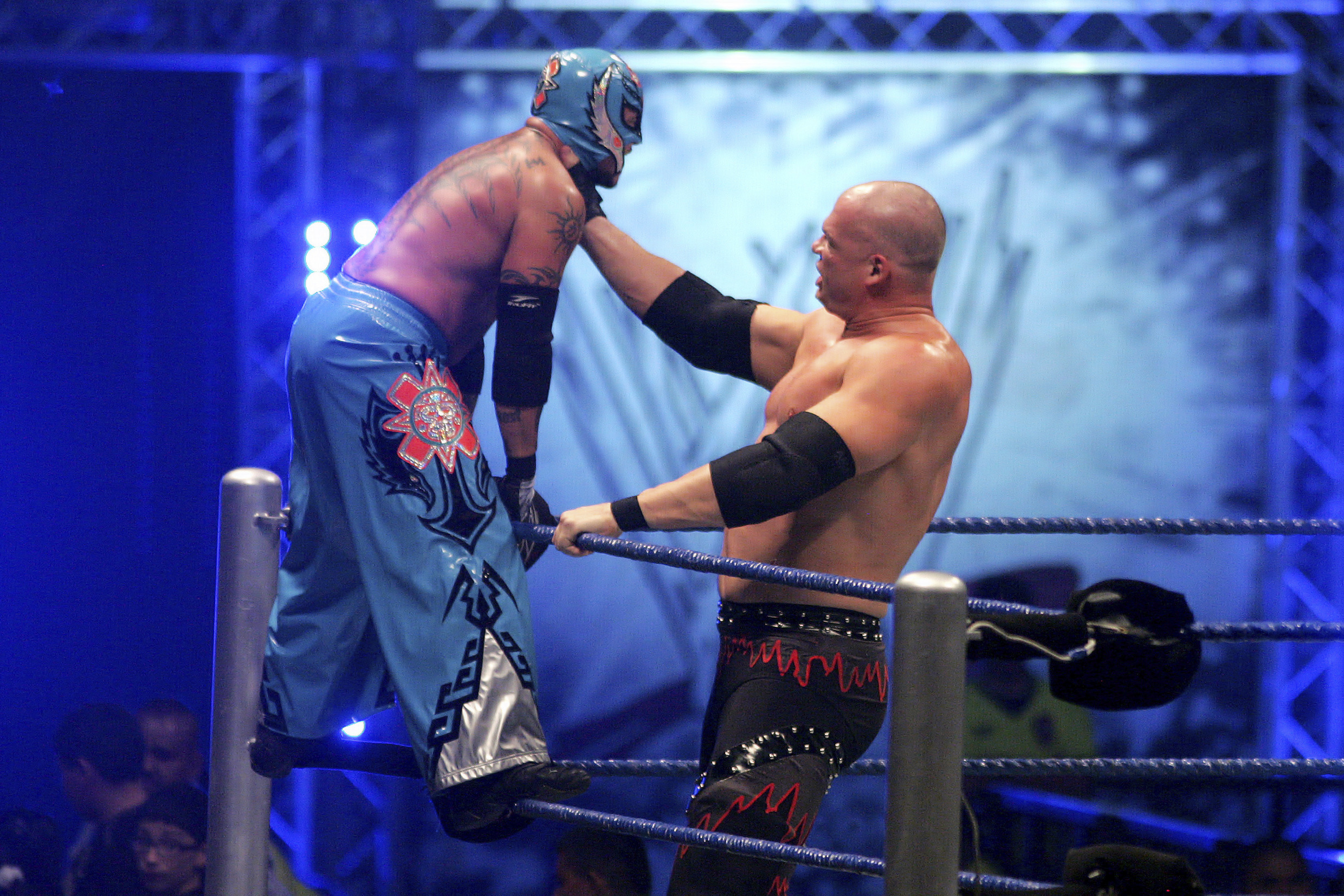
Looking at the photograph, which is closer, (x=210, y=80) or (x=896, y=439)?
(x=896, y=439)

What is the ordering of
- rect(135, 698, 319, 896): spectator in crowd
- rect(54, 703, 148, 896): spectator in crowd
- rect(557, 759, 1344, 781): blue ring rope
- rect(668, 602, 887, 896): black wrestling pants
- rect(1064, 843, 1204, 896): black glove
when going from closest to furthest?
rect(1064, 843, 1204, 896): black glove → rect(557, 759, 1344, 781): blue ring rope → rect(668, 602, 887, 896): black wrestling pants → rect(54, 703, 148, 896): spectator in crowd → rect(135, 698, 319, 896): spectator in crowd

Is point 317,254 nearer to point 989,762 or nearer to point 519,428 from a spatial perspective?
point 519,428

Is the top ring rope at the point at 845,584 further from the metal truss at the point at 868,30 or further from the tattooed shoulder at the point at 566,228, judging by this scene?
the metal truss at the point at 868,30

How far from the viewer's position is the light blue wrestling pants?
5.76ft

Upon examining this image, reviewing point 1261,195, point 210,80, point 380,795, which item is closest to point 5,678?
point 380,795

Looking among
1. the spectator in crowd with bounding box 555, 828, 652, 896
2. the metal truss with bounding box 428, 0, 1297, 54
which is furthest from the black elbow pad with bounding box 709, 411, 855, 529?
the metal truss with bounding box 428, 0, 1297, 54

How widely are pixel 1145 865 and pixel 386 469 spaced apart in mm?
1139

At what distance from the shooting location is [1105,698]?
118cm

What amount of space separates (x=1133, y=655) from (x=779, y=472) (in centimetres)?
63

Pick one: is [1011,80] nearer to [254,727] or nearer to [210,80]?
[210,80]

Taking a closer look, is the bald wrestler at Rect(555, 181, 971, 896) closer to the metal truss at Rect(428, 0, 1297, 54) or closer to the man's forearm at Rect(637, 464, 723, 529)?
the man's forearm at Rect(637, 464, 723, 529)

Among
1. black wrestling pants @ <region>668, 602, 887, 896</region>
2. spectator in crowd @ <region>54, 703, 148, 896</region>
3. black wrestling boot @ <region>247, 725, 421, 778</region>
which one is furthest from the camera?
spectator in crowd @ <region>54, 703, 148, 896</region>

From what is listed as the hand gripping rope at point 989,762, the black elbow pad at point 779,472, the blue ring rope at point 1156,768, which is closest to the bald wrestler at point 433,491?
the hand gripping rope at point 989,762

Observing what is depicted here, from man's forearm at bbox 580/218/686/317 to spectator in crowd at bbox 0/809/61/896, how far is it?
309 cm
